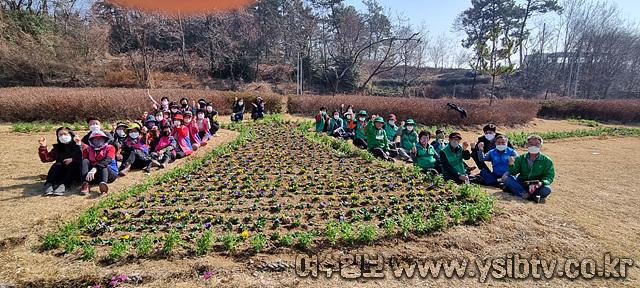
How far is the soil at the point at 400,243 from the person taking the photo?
3309mm

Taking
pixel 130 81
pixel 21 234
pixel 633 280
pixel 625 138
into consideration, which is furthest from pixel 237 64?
pixel 633 280

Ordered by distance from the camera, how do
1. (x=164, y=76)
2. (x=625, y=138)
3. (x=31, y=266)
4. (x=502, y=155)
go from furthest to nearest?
(x=164, y=76) < (x=625, y=138) < (x=502, y=155) < (x=31, y=266)

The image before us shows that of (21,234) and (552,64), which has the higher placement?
(552,64)

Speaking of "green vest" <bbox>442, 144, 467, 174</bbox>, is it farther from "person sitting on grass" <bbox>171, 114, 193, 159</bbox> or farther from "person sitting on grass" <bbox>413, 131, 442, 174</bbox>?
"person sitting on grass" <bbox>171, 114, 193, 159</bbox>

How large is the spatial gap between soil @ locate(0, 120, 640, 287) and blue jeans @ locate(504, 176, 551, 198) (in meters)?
0.16

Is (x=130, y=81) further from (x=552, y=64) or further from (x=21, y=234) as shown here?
(x=552, y=64)

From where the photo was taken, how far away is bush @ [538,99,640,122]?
21000mm

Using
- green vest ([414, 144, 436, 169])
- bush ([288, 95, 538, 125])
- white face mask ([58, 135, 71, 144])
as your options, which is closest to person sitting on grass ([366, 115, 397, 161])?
green vest ([414, 144, 436, 169])

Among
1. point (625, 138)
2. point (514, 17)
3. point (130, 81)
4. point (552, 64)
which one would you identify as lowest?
point (625, 138)

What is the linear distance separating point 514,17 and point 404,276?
40641 millimetres

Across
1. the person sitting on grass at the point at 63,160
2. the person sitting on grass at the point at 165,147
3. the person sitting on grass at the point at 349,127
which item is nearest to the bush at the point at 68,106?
the person sitting on grass at the point at 165,147

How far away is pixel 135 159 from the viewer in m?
6.91

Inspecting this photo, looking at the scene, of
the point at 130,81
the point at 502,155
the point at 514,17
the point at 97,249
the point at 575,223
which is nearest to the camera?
the point at 97,249

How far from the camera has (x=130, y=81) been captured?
89.5ft
